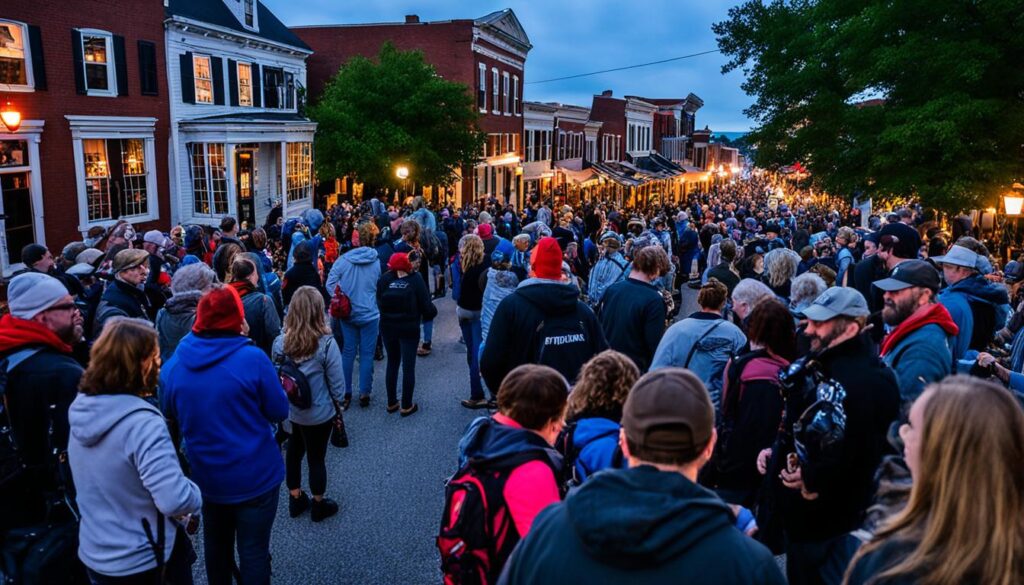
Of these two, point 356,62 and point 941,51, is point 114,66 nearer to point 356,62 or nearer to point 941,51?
point 356,62

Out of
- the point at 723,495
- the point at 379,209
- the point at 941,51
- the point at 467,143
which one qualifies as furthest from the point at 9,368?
the point at 467,143

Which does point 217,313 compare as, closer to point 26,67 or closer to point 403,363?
point 403,363

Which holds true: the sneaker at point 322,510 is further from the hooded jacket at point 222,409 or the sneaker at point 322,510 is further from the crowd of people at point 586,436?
the hooded jacket at point 222,409

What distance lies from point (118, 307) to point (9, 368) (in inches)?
97.4

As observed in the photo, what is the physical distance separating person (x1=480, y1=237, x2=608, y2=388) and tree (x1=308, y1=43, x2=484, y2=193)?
2032cm

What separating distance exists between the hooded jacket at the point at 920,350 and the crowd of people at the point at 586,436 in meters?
0.01

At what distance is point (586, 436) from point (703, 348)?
71.8 inches

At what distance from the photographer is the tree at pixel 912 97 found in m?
14.7

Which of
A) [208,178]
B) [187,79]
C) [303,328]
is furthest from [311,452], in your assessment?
[187,79]

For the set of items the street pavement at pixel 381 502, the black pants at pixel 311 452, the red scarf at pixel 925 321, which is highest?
the red scarf at pixel 925 321

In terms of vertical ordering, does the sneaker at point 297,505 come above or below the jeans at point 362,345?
below

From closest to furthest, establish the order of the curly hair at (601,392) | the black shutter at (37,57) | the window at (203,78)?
the curly hair at (601,392)
the black shutter at (37,57)
the window at (203,78)

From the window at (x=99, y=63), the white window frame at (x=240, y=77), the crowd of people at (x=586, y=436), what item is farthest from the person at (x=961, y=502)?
the white window frame at (x=240, y=77)

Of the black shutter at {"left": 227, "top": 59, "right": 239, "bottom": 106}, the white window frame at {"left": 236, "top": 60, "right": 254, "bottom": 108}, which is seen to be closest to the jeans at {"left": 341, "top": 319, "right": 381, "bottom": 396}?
the black shutter at {"left": 227, "top": 59, "right": 239, "bottom": 106}
